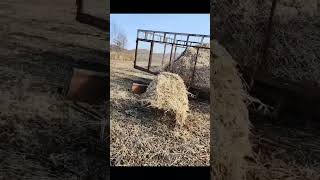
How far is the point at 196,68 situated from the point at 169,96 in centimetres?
136

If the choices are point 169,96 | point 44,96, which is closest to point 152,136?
point 169,96

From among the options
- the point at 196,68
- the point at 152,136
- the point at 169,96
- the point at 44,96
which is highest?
the point at 44,96

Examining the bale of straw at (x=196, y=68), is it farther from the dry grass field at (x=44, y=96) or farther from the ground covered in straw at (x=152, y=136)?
the dry grass field at (x=44, y=96)

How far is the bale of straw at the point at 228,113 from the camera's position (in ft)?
9.13

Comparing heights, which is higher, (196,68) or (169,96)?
(196,68)

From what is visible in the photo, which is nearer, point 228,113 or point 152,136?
point 228,113

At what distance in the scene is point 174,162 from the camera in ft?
26.2

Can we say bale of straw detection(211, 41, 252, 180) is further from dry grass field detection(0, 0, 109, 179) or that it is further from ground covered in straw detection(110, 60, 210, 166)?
ground covered in straw detection(110, 60, 210, 166)

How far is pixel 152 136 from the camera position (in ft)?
28.5

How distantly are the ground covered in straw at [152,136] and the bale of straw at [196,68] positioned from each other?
417 millimetres

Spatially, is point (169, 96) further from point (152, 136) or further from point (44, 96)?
point (44, 96)

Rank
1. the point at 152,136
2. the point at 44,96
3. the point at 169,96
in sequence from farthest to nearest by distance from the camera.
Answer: the point at 169,96, the point at 152,136, the point at 44,96

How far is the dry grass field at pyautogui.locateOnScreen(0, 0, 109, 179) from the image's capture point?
2916 mm

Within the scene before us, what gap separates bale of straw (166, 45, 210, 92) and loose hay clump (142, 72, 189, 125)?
0.75 m
